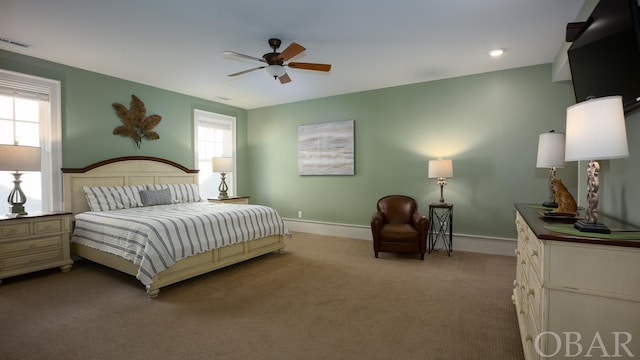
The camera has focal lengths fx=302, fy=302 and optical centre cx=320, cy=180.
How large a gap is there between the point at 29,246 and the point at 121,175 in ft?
4.87

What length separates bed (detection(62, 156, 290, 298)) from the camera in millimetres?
3037

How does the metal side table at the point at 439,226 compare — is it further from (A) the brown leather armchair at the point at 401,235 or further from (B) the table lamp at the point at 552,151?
(B) the table lamp at the point at 552,151

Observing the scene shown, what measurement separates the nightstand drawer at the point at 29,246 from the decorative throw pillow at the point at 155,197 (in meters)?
1.10

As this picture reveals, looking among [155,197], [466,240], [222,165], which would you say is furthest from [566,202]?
[222,165]

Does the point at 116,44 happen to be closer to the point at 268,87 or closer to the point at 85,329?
the point at 268,87

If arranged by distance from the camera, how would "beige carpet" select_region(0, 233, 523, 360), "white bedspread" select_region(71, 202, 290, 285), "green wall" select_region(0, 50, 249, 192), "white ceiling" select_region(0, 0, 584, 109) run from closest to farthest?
"beige carpet" select_region(0, 233, 523, 360)
"white ceiling" select_region(0, 0, 584, 109)
"white bedspread" select_region(71, 202, 290, 285)
"green wall" select_region(0, 50, 249, 192)

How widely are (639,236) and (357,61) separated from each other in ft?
10.8

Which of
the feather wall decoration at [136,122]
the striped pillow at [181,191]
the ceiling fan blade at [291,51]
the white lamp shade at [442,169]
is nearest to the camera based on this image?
the ceiling fan blade at [291,51]

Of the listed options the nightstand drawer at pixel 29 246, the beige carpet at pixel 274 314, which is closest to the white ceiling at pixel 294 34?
the nightstand drawer at pixel 29 246

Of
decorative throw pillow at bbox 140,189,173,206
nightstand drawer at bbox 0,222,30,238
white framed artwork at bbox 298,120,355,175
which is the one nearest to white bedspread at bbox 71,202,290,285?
decorative throw pillow at bbox 140,189,173,206

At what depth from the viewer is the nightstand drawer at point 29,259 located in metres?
3.26

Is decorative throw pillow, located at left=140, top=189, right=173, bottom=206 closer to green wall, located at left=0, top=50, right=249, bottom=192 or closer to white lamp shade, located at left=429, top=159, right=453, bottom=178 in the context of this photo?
green wall, located at left=0, top=50, right=249, bottom=192

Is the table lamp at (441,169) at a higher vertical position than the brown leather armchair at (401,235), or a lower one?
higher

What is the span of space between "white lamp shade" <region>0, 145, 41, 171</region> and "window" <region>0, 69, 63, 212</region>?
551 millimetres
